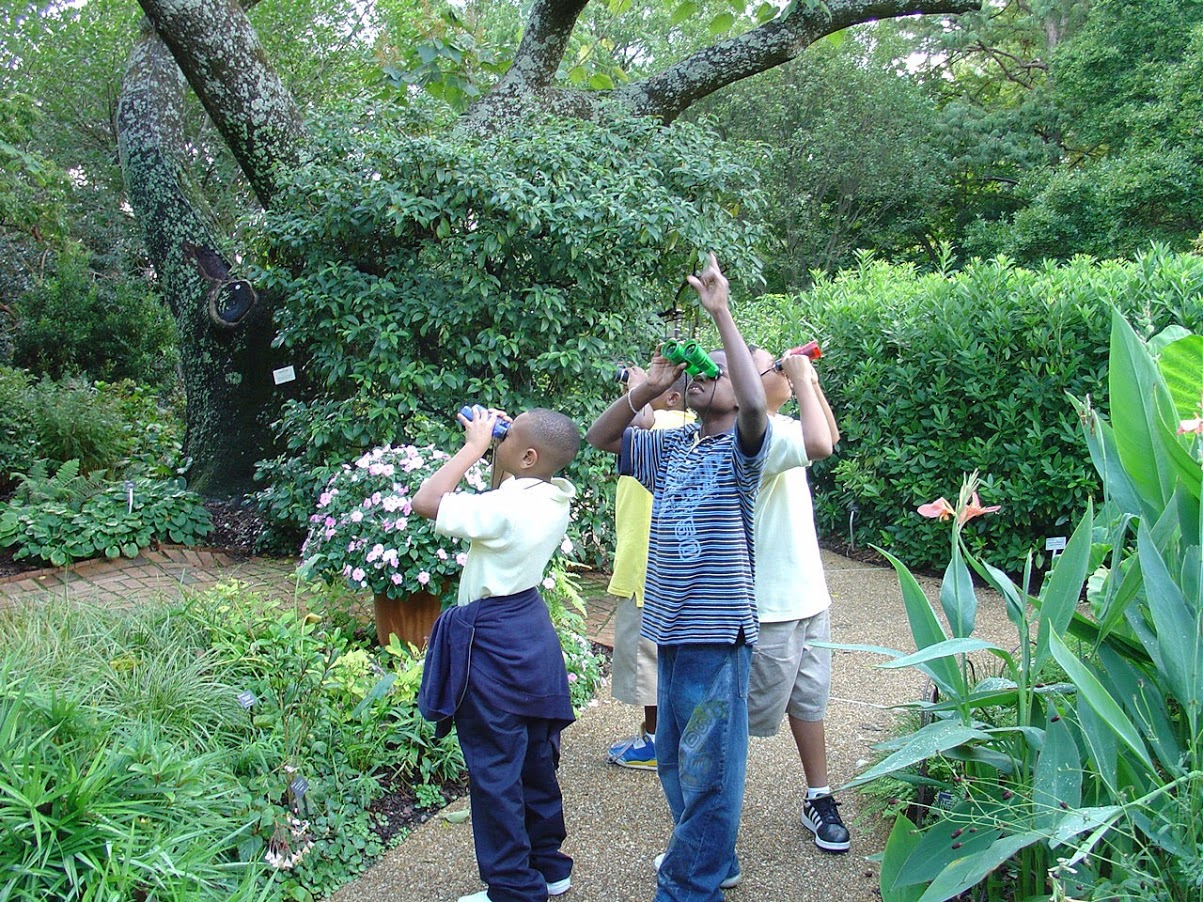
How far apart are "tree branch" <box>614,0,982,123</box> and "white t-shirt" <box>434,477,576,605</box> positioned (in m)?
5.44

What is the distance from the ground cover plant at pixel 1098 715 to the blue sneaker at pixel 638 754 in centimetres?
139

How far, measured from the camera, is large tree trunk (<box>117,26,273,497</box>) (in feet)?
24.2

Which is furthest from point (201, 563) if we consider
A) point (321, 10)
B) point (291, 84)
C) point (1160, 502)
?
point (321, 10)

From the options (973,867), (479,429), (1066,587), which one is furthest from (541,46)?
(973,867)

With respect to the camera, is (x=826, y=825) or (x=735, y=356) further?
(x=826, y=825)

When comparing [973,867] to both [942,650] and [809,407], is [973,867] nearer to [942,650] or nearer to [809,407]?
[942,650]

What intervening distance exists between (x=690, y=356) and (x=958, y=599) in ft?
2.93

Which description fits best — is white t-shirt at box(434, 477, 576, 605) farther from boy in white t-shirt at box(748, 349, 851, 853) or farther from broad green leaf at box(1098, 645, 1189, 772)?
broad green leaf at box(1098, 645, 1189, 772)

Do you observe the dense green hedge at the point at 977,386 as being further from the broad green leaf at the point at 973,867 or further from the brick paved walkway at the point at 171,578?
the broad green leaf at the point at 973,867

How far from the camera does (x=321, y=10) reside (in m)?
14.5

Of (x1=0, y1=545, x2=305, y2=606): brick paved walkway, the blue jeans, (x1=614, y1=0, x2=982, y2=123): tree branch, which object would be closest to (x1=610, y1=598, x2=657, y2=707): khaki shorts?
the blue jeans

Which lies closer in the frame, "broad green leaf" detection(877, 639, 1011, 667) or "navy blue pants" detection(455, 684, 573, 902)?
"broad green leaf" detection(877, 639, 1011, 667)

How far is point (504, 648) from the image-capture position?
103 inches

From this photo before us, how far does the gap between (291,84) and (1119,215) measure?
13.1 metres
